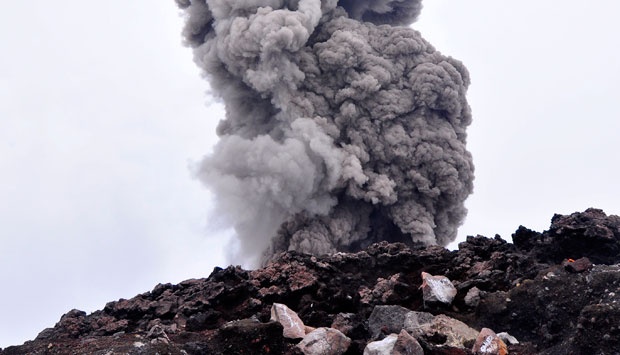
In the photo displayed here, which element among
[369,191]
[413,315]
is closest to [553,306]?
[413,315]

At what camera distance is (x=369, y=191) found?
1139 inches

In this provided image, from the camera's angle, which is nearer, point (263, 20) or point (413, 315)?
point (413, 315)

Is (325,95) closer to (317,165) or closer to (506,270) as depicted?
(317,165)

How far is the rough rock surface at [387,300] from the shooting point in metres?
10.5

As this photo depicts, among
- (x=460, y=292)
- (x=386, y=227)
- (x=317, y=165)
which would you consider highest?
(x=317, y=165)

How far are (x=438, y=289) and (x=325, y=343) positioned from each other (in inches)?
138

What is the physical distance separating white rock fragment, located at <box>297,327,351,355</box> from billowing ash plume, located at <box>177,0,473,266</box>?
1628 centimetres

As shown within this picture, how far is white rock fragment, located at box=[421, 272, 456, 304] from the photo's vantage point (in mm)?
13219

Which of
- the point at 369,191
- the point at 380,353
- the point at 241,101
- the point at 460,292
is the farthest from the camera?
the point at 241,101

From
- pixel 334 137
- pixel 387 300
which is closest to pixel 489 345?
pixel 387 300

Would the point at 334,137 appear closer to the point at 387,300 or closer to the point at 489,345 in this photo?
the point at 387,300

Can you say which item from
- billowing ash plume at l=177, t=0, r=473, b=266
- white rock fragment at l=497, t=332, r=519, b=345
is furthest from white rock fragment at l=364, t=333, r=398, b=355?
billowing ash plume at l=177, t=0, r=473, b=266

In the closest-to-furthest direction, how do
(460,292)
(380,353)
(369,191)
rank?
(380,353) → (460,292) → (369,191)

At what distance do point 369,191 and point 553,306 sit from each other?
58.4 feet
